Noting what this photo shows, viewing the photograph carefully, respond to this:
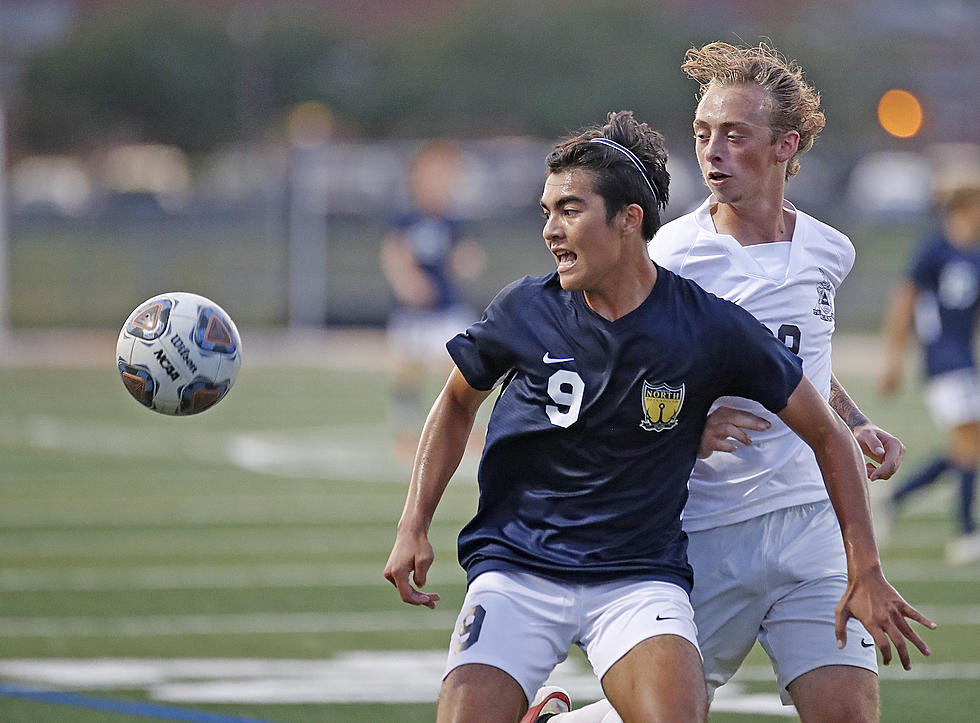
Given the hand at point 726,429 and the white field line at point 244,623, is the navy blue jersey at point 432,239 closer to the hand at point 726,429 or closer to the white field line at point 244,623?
the white field line at point 244,623

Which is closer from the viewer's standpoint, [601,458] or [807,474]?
[601,458]

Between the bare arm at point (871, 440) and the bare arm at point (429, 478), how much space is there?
112 centimetres

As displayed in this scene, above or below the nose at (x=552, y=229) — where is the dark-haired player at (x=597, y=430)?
below

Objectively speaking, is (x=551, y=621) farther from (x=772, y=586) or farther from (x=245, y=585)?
(x=245, y=585)

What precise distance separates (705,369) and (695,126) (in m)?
0.89

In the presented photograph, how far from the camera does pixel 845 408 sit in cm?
534

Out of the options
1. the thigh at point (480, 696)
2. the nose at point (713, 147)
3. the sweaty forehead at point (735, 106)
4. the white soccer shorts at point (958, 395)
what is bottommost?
the white soccer shorts at point (958, 395)

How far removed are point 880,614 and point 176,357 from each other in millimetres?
2421

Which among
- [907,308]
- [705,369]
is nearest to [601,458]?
[705,369]

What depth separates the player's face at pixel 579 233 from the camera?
15.5ft

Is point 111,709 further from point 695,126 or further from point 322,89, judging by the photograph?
point 322,89

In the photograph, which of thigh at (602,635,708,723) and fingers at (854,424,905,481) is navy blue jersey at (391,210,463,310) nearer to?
fingers at (854,424,905,481)

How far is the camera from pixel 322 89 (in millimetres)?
53812

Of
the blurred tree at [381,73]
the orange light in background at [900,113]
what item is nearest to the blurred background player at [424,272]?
the orange light in background at [900,113]
